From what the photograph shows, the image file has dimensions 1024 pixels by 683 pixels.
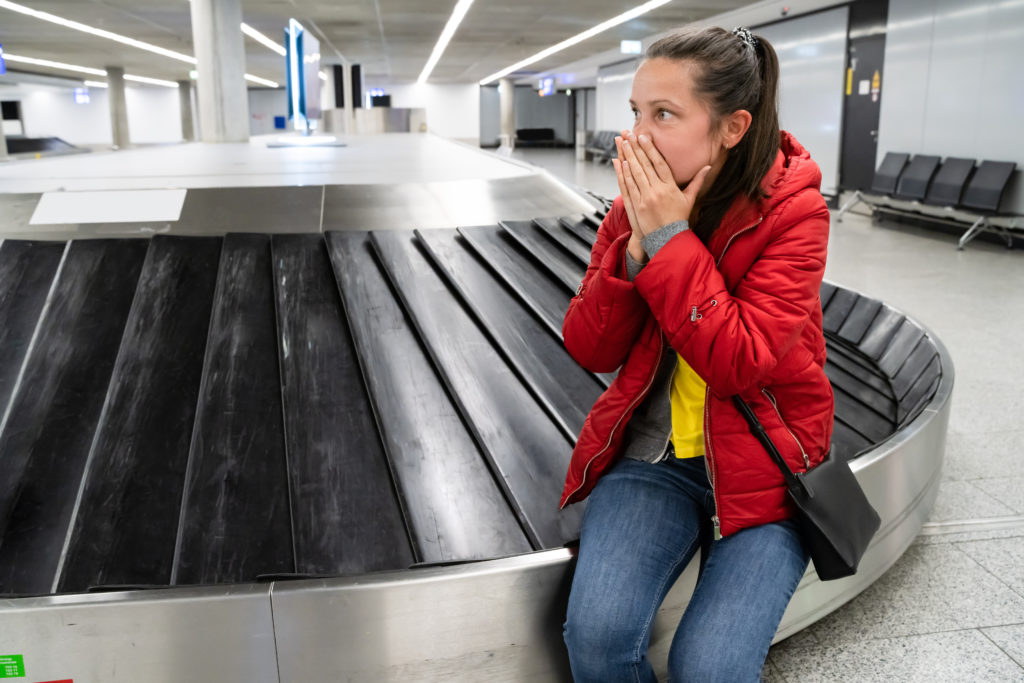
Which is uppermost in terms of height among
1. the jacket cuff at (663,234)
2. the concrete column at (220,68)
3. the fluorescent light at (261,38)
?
the fluorescent light at (261,38)

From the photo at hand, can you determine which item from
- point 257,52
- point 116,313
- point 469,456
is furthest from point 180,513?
point 257,52

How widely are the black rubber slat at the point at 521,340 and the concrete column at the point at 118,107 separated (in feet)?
93.9

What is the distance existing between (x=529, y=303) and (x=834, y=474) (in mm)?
1868

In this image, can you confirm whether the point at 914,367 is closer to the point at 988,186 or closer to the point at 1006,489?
the point at 1006,489

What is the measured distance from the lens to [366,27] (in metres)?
18.2

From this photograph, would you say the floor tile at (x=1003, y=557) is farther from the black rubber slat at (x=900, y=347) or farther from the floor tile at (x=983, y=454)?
the black rubber slat at (x=900, y=347)

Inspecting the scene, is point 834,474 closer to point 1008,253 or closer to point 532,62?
point 1008,253

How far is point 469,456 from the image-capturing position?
8.47ft

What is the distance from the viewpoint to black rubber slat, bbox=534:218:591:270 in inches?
155

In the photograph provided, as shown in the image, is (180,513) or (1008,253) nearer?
(180,513)

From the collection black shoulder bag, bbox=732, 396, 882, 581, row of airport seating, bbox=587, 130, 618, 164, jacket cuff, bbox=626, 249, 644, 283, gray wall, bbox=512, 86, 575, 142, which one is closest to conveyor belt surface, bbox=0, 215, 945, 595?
black shoulder bag, bbox=732, 396, 882, 581

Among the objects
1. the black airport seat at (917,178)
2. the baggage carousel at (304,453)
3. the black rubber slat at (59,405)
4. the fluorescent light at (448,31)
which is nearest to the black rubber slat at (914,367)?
the baggage carousel at (304,453)

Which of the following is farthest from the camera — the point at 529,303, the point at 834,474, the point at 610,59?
the point at 610,59

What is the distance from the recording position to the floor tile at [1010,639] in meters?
2.40
